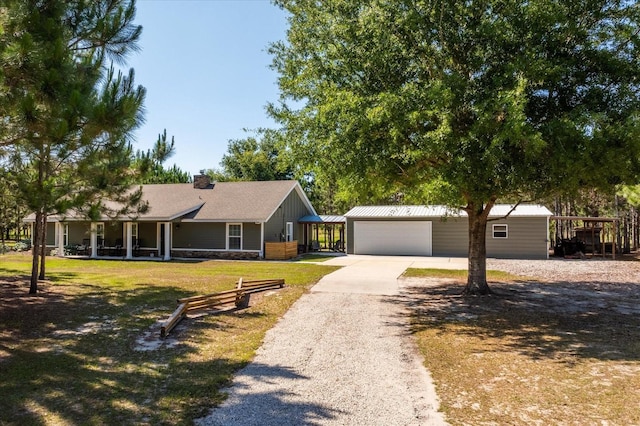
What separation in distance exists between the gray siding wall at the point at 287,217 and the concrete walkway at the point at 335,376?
14.2 meters

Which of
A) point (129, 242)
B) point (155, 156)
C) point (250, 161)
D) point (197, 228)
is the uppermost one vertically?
point (250, 161)

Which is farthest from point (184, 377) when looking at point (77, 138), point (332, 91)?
point (332, 91)

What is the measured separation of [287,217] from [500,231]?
41.6ft

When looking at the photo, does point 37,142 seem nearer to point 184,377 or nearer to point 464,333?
point 184,377

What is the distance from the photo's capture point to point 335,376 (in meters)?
5.25

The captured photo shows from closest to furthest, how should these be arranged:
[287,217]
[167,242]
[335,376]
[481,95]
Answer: [335,376] < [481,95] < [167,242] < [287,217]

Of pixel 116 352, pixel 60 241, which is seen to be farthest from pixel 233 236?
pixel 116 352

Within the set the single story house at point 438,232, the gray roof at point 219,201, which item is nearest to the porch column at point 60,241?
the gray roof at point 219,201

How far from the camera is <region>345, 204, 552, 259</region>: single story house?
→ 23234 mm

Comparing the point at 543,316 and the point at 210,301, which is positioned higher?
the point at 210,301

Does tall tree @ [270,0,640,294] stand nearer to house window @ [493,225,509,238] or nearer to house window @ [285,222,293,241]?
house window @ [493,225,509,238]

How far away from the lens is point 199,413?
4160 mm

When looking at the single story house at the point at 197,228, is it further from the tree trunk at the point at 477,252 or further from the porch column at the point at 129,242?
the tree trunk at the point at 477,252

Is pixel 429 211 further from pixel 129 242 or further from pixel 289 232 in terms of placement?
pixel 129 242
